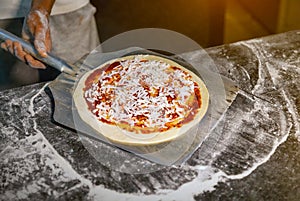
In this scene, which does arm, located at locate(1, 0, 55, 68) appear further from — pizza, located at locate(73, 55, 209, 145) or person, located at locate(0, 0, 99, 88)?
pizza, located at locate(73, 55, 209, 145)

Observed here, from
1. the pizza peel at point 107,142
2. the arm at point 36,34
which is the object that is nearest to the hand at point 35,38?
the arm at point 36,34

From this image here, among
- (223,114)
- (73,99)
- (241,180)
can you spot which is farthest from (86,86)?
(241,180)

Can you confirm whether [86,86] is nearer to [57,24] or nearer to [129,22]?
[57,24]

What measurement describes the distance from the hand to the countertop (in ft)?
0.31

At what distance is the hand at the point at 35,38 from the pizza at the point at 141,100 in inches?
6.1

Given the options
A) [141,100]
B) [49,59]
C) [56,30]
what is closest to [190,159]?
[141,100]

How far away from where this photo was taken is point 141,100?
1.20 meters

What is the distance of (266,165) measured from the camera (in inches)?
43.4

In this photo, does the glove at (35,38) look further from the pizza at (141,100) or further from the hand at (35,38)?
the pizza at (141,100)

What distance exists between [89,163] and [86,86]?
0.25 metres

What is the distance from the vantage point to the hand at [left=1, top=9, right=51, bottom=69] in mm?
1338

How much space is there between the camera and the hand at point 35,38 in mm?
1338

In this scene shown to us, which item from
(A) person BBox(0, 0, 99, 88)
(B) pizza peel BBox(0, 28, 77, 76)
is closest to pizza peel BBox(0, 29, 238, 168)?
(B) pizza peel BBox(0, 28, 77, 76)

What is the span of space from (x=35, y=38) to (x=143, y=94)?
383mm
